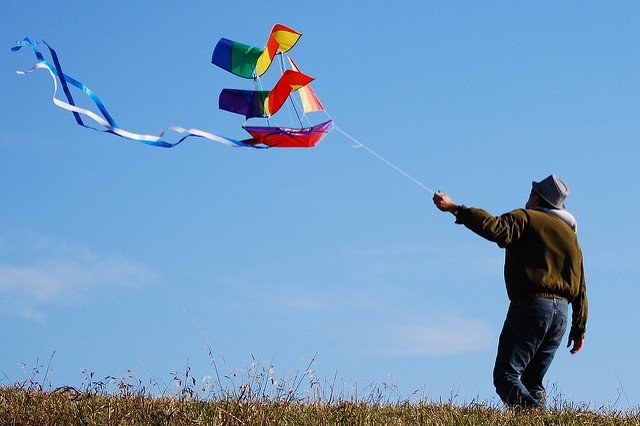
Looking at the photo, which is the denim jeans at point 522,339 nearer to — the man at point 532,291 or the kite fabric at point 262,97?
the man at point 532,291

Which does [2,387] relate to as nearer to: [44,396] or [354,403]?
[44,396]

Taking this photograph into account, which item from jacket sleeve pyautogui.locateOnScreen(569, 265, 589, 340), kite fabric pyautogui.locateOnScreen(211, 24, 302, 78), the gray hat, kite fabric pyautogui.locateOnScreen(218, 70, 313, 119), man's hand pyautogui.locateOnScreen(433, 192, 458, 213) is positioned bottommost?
jacket sleeve pyautogui.locateOnScreen(569, 265, 589, 340)

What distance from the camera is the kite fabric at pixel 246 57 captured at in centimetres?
788

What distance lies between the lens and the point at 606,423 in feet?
23.7

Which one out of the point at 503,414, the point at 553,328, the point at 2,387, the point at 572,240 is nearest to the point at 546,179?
the point at 572,240

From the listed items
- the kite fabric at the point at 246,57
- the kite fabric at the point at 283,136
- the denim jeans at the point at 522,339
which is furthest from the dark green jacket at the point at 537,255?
the kite fabric at the point at 246,57

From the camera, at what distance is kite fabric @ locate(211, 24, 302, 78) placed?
310 inches

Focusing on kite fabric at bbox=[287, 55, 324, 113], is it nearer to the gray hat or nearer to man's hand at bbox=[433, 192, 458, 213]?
man's hand at bbox=[433, 192, 458, 213]

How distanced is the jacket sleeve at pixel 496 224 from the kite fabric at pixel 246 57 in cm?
198

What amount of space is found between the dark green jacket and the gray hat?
20cm

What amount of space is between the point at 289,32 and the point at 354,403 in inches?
117

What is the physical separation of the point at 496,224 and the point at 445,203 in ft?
1.44

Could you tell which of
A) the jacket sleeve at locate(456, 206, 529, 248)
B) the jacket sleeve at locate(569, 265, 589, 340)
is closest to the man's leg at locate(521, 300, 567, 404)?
the jacket sleeve at locate(569, 265, 589, 340)

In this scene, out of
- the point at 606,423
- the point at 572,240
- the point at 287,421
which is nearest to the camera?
the point at 287,421
